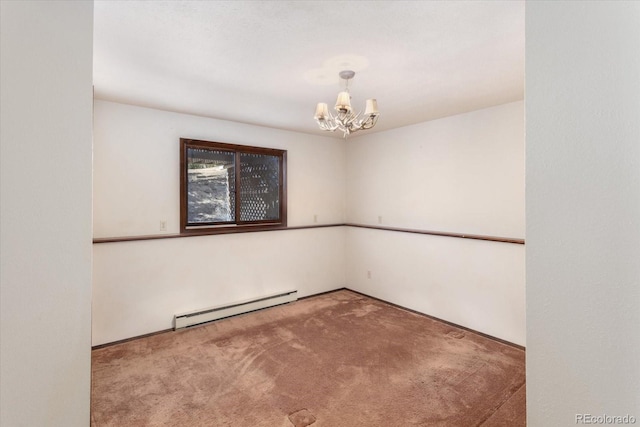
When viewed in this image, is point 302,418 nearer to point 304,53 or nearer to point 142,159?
point 304,53

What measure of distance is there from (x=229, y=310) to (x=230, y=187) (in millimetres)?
1553

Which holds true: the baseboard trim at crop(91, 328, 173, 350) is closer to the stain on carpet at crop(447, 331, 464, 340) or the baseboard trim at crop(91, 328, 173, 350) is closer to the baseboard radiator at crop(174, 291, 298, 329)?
the baseboard radiator at crop(174, 291, 298, 329)

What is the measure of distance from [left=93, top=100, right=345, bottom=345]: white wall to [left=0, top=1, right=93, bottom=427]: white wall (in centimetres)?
253

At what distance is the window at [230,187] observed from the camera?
362cm

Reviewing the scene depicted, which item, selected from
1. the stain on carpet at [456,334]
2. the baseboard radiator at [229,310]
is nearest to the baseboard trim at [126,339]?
the baseboard radiator at [229,310]

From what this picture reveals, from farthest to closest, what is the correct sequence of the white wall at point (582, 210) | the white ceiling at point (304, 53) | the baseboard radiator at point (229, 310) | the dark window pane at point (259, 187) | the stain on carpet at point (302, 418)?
the dark window pane at point (259, 187) < the baseboard radiator at point (229, 310) < the stain on carpet at point (302, 418) < the white ceiling at point (304, 53) < the white wall at point (582, 210)

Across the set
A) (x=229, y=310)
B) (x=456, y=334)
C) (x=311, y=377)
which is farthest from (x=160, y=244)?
(x=456, y=334)

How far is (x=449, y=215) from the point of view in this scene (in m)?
3.73

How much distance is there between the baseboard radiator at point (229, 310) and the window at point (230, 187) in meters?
0.94

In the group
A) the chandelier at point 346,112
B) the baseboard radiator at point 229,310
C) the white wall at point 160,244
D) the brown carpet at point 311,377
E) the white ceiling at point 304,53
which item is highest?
the white ceiling at point 304,53

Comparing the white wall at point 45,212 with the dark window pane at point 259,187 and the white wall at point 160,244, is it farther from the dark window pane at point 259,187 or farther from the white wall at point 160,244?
the dark window pane at point 259,187

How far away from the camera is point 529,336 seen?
82 centimetres

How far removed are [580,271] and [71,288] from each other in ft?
4.55

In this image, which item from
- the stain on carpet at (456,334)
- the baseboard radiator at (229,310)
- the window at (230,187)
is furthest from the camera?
the window at (230,187)
